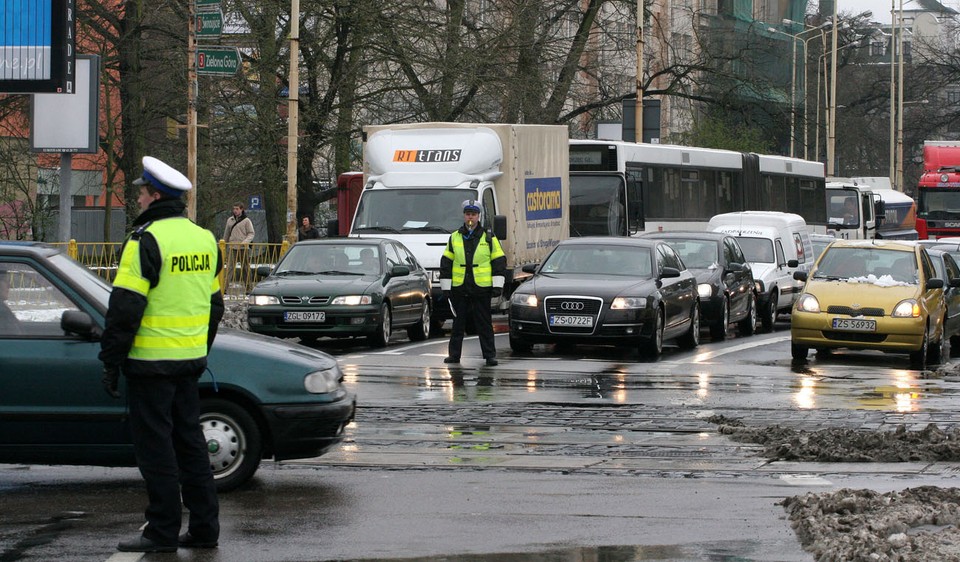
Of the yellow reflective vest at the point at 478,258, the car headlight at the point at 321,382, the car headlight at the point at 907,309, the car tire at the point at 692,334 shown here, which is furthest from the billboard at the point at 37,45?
the car headlight at the point at 321,382

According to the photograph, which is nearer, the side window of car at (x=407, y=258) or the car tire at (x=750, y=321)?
the side window of car at (x=407, y=258)

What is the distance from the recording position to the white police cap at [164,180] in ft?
23.3

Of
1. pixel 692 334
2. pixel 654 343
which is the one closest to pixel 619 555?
pixel 654 343

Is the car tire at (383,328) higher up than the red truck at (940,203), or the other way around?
the red truck at (940,203)

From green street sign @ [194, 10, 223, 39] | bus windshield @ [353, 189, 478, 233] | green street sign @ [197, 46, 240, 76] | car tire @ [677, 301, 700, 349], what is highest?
green street sign @ [194, 10, 223, 39]

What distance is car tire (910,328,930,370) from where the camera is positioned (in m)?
19.4

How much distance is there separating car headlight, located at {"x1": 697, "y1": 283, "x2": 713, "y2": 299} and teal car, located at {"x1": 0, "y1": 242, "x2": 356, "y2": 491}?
1477 centimetres

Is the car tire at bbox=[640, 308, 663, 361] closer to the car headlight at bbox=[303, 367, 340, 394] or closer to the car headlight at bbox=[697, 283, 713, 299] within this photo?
the car headlight at bbox=[697, 283, 713, 299]

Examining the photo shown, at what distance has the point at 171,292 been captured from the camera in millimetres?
7090

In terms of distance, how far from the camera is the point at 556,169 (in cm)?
2792

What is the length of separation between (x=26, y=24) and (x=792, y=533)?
16.2 metres

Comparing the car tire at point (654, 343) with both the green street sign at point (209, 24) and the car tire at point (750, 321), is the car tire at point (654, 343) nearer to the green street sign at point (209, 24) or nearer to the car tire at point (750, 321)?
the car tire at point (750, 321)

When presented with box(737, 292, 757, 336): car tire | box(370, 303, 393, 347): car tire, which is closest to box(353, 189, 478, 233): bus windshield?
box(370, 303, 393, 347): car tire

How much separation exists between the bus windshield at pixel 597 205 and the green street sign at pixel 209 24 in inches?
338
